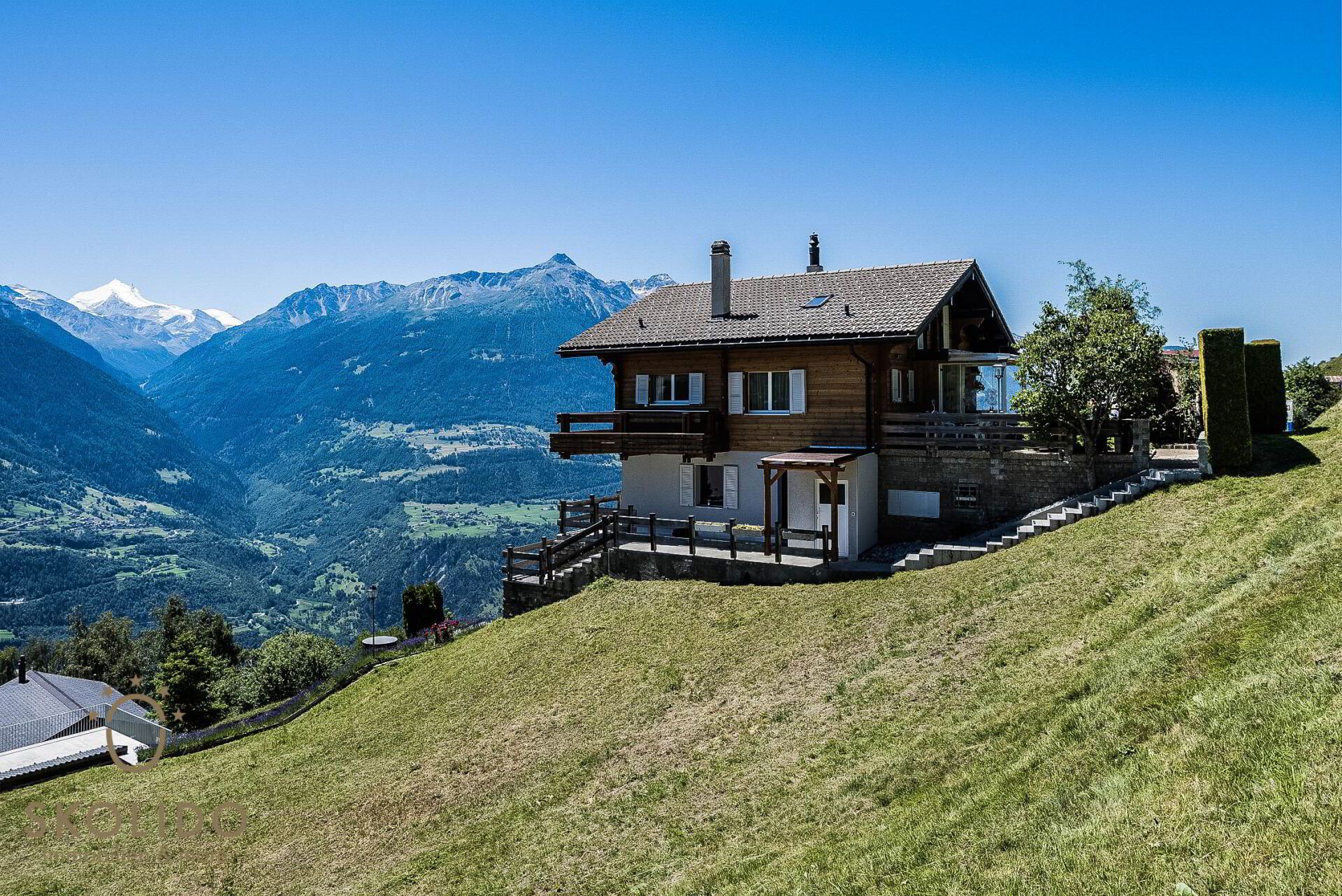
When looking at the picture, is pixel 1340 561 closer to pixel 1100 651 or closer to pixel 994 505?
pixel 1100 651

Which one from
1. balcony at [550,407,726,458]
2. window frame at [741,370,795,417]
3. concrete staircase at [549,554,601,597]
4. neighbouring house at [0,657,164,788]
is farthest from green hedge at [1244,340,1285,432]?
neighbouring house at [0,657,164,788]

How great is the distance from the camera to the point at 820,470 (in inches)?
923

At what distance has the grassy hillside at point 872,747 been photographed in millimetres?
7531

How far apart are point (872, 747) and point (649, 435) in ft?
55.6

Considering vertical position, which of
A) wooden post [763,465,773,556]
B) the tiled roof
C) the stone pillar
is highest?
the tiled roof

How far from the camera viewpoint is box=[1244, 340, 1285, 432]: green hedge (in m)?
23.2

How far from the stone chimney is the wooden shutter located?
565 centimetres

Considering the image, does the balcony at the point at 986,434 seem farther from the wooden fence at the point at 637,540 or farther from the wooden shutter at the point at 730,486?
the wooden shutter at the point at 730,486

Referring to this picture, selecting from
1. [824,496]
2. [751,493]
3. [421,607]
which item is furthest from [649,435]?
[421,607]

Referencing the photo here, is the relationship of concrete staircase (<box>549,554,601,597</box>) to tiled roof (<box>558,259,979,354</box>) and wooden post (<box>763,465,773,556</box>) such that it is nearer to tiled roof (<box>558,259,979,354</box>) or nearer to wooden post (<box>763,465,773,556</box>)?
wooden post (<box>763,465,773,556</box>)

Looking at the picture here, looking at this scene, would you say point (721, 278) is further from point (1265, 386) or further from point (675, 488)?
point (1265, 386)

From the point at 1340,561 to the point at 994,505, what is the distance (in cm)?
1346

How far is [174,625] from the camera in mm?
84312

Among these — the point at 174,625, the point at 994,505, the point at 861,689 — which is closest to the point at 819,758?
the point at 861,689
